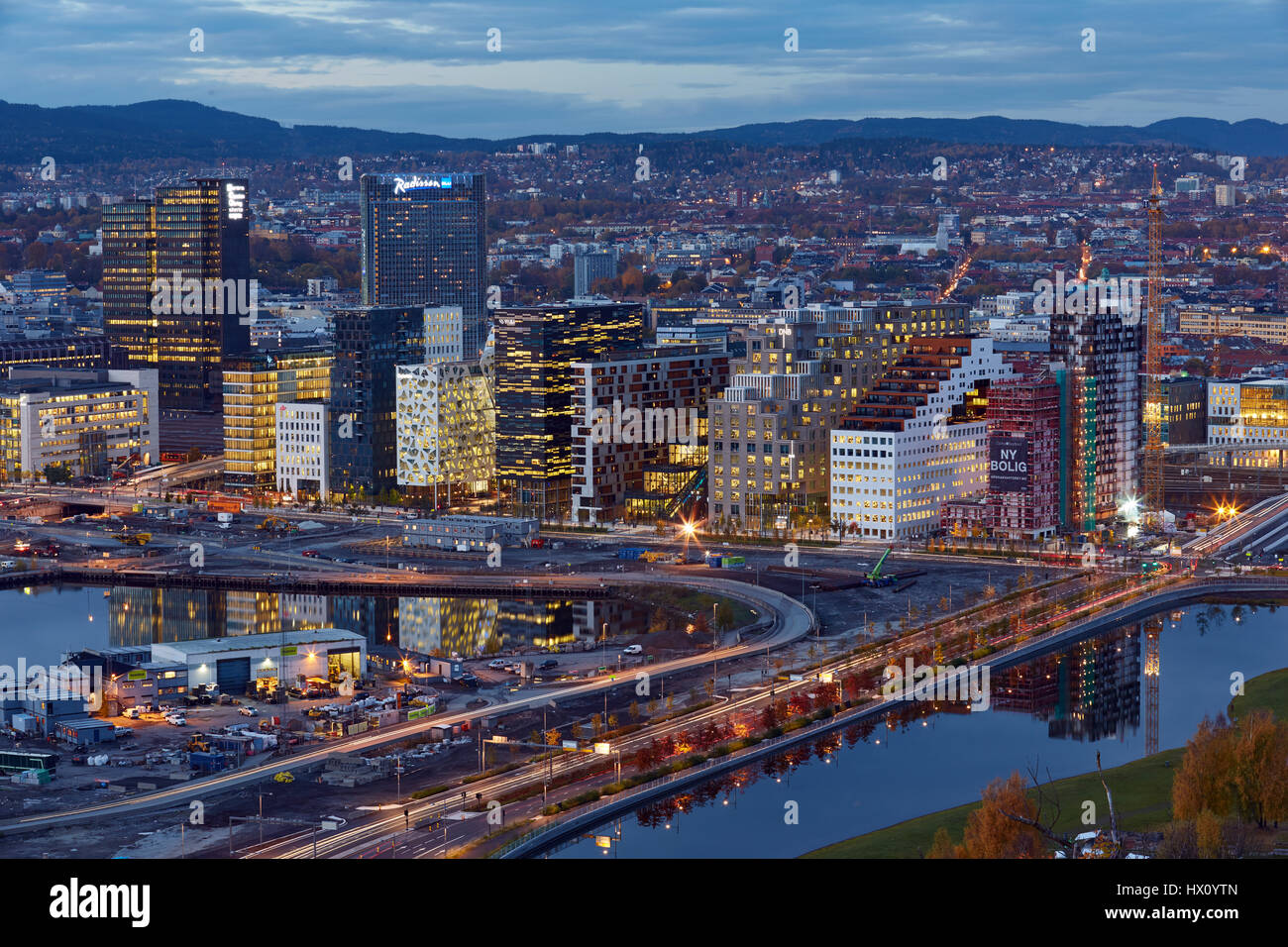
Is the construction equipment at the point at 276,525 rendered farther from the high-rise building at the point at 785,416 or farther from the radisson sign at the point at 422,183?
the radisson sign at the point at 422,183

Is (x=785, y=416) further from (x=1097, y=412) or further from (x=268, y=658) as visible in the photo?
(x=268, y=658)

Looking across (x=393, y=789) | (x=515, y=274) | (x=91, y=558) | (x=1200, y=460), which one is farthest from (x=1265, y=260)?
(x=393, y=789)

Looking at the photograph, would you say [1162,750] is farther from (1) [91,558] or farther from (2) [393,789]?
(1) [91,558]

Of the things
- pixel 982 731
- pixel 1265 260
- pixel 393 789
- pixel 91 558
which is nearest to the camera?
pixel 393 789

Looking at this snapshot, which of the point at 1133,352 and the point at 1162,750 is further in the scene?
the point at 1133,352

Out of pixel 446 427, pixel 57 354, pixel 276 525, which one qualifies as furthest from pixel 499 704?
pixel 57 354

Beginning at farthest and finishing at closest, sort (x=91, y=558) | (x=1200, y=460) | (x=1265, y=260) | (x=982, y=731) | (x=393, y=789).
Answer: (x=1265, y=260) → (x=1200, y=460) → (x=91, y=558) → (x=982, y=731) → (x=393, y=789)

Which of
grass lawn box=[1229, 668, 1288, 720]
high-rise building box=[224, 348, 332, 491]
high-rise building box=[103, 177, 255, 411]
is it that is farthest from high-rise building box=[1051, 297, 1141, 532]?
high-rise building box=[103, 177, 255, 411]

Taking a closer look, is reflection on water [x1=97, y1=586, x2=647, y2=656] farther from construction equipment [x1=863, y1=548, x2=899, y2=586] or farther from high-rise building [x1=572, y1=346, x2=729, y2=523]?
high-rise building [x1=572, y1=346, x2=729, y2=523]
